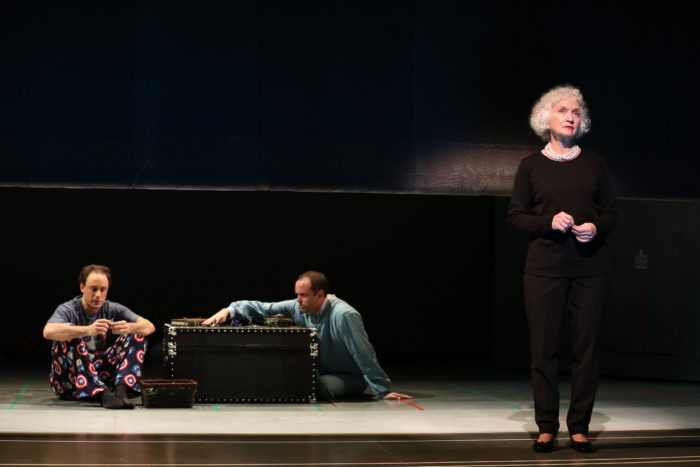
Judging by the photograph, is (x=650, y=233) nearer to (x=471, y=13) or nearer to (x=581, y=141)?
(x=581, y=141)

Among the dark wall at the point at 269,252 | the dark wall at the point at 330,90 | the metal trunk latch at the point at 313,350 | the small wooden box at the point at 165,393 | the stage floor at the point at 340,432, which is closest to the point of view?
the stage floor at the point at 340,432

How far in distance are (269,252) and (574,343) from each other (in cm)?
665

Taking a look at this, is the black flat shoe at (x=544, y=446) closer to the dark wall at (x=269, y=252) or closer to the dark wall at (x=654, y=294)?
the dark wall at (x=654, y=294)

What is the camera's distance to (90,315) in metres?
6.43

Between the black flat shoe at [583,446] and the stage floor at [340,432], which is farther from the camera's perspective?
the black flat shoe at [583,446]

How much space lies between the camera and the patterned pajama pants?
631 centimetres

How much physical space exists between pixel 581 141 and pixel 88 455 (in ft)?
13.5

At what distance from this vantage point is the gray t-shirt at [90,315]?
631 centimetres

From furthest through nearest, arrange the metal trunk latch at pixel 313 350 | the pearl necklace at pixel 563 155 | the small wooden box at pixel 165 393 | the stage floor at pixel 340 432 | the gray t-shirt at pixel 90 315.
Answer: the metal trunk latch at pixel 313 350 < the gray t-shirt at pixel 90 315 < the small wooden box at pixel 165 393 < the pearl necklace at pixel 563 155 < the stage floor at pixel 340 432

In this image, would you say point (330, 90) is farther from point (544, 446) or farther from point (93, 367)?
point (544, 446)

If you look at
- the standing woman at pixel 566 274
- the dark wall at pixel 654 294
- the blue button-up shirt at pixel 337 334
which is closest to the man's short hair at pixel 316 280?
the blue button-up shirt at pixel 337 334

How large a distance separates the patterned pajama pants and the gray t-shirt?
0.23ft

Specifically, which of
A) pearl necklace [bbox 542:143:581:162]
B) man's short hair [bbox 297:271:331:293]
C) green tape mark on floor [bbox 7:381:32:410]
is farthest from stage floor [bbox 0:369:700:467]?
pearl necklace [bbox 542:143:581:162]

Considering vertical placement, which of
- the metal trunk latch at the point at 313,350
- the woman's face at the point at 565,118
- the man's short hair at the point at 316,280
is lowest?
the metal trunk latch at the point at 313,350
